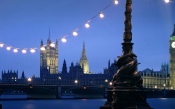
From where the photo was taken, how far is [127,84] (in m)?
14.3

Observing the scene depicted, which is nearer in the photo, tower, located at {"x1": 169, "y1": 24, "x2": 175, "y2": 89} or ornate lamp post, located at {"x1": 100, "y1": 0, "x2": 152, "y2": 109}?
ornate lamp post, located at {"x1": 100, "y1": 0, "x2": 152, "y2": 109}

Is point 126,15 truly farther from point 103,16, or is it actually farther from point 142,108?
point 142,108

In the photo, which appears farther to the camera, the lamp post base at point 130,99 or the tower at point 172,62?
the tower at point 172,62

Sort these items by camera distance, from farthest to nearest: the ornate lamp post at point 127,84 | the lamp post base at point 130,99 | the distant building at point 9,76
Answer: the distant building at point 9,76, the ornate lamp post at point 127,84, the lamp post base at point 130,99

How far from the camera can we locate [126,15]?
1502 cm

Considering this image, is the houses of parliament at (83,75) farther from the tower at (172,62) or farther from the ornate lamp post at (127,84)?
the ornate lamp post at (127,84)

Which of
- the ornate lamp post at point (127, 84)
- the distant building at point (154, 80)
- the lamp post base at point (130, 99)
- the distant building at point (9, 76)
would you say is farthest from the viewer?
the distant building at point (9, 76)

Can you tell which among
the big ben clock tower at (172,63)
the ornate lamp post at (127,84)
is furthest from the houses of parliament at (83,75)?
the ornate lamp post at (127,84)

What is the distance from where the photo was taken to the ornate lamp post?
1409 centimetres

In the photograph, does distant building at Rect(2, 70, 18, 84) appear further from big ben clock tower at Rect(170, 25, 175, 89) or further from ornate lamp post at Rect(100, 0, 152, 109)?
ornate lamp post at Rect(100, 0, 152, 109)

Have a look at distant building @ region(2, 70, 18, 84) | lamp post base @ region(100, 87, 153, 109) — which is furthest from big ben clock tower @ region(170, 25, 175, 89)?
lamp post base @ region(100, 87, 153, 109)

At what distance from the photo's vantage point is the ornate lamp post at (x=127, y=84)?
1409cm

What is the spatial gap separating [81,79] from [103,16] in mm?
128426

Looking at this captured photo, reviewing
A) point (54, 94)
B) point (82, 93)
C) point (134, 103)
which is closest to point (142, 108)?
point (134, 103)
